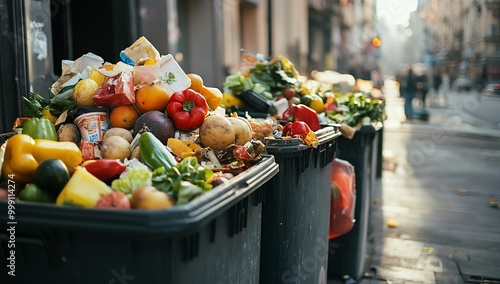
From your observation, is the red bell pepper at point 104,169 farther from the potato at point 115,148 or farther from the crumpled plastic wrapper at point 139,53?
the crumpled plastic wrapper at point 139,53

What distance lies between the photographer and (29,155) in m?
2.13

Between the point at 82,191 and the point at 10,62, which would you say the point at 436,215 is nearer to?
the point at 10,62

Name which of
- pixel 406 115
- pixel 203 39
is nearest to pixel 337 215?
pixel 203 39

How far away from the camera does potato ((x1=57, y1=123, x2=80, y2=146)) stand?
8.82ft

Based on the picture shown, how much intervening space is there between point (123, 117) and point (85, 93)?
269 mm

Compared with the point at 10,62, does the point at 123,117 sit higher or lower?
lower

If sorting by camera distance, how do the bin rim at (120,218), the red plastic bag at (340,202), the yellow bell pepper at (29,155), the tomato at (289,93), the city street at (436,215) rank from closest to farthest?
1. the bin rim at (120,218)
2. the yellow bell pepper at (29,155)
3. the red plastic bag at (340,202)
4. the city street at (436,215)
5. the tomato at (289,93)

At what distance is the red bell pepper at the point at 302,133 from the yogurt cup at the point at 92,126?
1058mm

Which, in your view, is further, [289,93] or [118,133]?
[289,93]

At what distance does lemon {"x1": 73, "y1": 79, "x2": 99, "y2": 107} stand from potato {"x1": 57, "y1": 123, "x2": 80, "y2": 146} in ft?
0.57

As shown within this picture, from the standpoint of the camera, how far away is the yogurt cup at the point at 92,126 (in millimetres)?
2676

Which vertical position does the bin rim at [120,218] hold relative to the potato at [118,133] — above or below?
below

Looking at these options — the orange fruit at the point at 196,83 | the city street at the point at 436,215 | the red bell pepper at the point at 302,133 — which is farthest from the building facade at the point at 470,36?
the orange fruit at the point at 196,83

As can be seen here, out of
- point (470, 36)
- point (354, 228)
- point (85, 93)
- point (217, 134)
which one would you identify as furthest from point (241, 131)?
point (470, 36)
